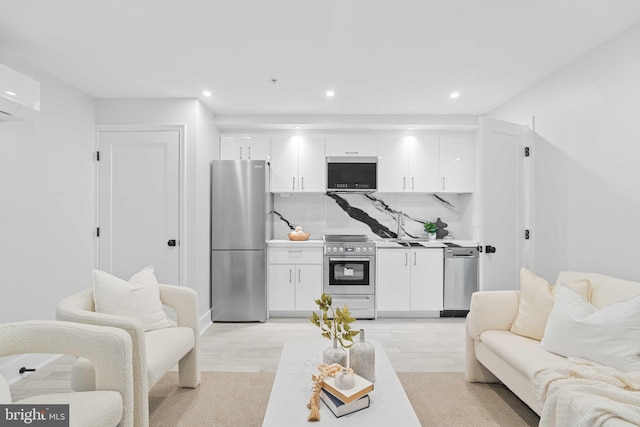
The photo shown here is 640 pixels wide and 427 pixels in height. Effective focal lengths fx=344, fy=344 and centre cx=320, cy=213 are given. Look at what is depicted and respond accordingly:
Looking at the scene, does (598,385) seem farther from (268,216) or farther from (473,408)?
(268,216)

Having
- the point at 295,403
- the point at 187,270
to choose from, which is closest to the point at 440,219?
the point at 187,270

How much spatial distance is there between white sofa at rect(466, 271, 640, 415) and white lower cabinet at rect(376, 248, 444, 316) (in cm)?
155

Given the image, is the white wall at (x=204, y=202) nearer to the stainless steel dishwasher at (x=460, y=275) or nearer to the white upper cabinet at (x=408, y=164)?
the white upper cabinet at (x=408, y=164)

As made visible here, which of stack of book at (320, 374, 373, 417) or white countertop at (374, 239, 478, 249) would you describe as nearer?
stack of book at (320, 374, 373, 417)

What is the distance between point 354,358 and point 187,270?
7.92 ft

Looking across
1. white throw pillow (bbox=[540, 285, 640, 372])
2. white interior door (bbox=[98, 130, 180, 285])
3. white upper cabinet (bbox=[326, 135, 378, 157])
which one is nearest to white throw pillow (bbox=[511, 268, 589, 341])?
white throw pillow (bbox=[540, 285, 640, 372])

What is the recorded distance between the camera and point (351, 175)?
4.44 meters

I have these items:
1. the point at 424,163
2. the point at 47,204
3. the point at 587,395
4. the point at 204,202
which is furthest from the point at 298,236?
the point at 587,395

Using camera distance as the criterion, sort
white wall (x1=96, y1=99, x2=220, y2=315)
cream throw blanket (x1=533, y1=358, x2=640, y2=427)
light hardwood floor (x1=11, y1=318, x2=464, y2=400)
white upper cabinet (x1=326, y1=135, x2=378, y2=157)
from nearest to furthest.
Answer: cream throw blanket (x1=533, y1=358, x2=640, y2=427)
light hardwood floor (x1=11, y1=318, x2=464, y2=400)
white wall (x1=96, y1=99, x2=220, y2=315)
white upper cabinet (x1=326, y1=135, x2=378, y2=157)

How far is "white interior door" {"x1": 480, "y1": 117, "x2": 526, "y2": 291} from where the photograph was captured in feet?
10.0

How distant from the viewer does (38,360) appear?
283 centimetres

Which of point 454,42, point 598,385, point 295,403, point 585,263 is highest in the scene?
point 454,42

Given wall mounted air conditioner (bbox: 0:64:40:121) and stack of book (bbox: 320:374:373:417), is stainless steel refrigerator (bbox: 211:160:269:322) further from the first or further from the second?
stack of book (bbox: 320:374:373:417)

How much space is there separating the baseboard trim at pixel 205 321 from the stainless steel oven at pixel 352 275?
54.2 inches
